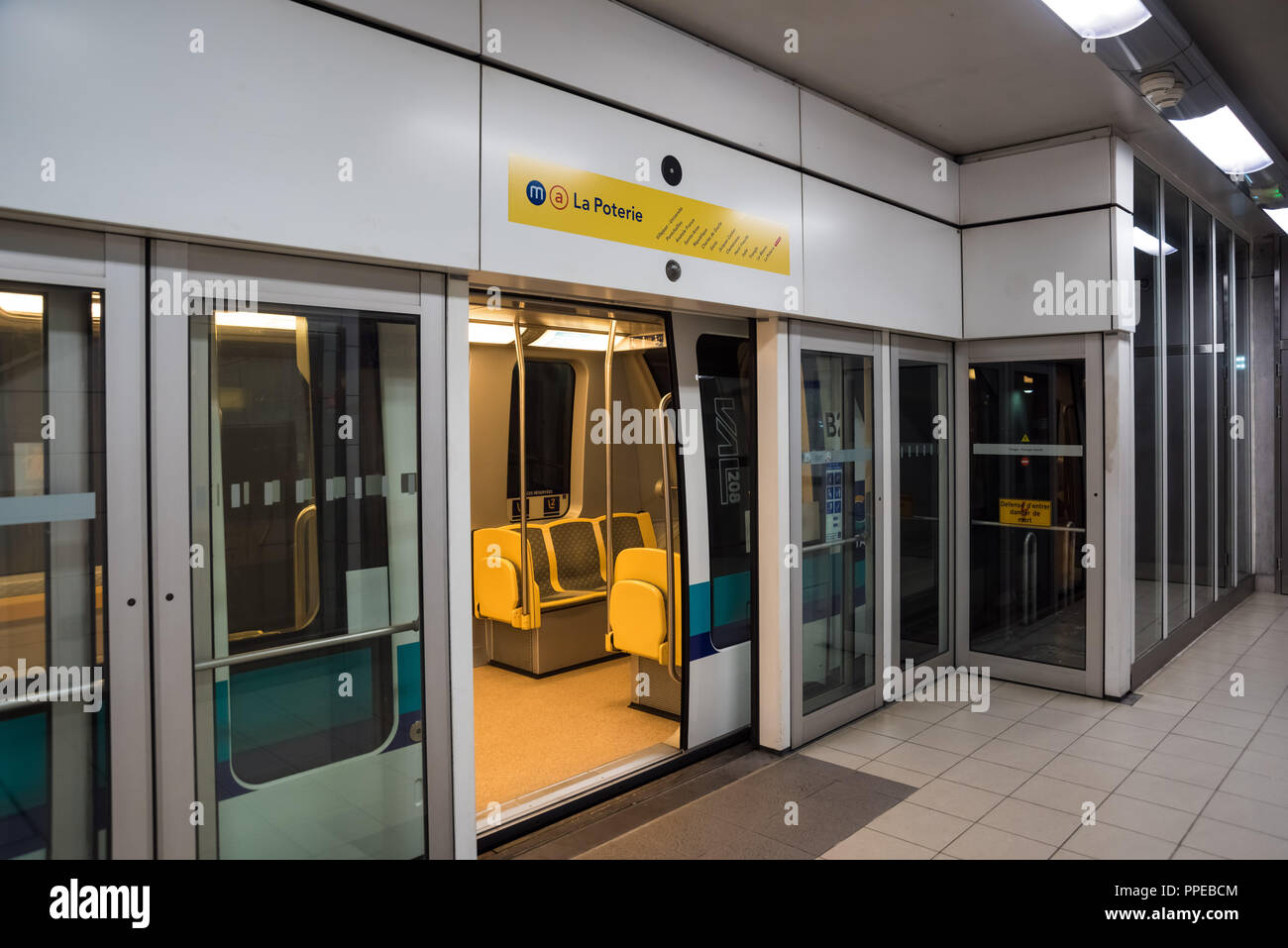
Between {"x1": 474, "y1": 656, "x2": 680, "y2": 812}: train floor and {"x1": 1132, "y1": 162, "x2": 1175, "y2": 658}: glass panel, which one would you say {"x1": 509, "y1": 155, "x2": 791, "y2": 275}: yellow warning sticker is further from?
{"x1": 1132, "y1": 162, "x2": 1175, "y2": 658}: glass panel

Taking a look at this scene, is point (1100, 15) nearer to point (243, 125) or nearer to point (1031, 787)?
point (243, 125)

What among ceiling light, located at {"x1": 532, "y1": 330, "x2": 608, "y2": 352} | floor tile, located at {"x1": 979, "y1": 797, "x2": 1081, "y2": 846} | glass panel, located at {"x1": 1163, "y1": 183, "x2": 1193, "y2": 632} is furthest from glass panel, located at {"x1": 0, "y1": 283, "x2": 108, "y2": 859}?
glass panel, located at {"x1": 1163, "y1": 183, "x2": 1193, "y2": 632}

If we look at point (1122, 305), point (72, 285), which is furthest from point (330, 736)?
point (1122, 305)

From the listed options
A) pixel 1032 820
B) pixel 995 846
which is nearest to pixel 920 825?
pixel 995 846

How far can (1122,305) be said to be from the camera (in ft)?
16.9

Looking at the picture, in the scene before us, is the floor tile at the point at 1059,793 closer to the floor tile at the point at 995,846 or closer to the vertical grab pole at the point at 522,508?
the floor tile at the point at 995,846

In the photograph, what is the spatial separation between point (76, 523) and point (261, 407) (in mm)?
588

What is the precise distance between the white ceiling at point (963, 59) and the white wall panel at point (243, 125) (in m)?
1.29

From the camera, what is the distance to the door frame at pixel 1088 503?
531 cm

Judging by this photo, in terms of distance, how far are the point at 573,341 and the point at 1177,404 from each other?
15.2ft

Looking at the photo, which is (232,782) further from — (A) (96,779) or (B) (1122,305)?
(B) (1122,305)

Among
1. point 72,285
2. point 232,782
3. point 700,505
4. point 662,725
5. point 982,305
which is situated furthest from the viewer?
point 982,305

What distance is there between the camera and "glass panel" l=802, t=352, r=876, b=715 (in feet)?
15.6

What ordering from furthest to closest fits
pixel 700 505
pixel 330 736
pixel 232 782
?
pixel 700 505
pixel 330 736
pixel 232 782
